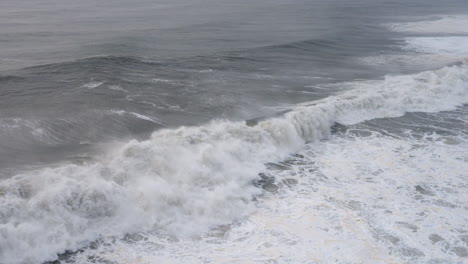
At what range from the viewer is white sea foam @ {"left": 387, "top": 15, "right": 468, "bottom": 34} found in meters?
39.3

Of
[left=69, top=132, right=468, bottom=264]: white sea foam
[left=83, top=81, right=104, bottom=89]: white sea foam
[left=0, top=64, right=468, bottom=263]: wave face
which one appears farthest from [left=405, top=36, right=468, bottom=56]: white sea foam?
[left=83, top=81, right=104, bottom=89]: white sea foam

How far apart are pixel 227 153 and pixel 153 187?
119 inches

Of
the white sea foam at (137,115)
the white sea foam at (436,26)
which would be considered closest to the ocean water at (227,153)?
the white sea foam at (137,115)

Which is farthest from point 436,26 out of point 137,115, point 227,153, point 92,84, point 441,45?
point 227,153

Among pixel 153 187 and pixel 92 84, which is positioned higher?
pixel 92 84

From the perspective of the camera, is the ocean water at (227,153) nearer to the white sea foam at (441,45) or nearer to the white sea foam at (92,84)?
the white sea foam at (92,84)

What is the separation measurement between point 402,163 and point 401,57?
643 inches

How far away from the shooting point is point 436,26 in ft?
139

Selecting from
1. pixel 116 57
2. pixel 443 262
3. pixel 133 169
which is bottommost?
pixel 443 262

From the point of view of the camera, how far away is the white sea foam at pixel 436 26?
39.3 m

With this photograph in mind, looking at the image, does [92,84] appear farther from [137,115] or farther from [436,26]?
[436,26]

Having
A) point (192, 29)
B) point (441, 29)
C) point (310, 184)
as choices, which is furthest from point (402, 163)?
point (441, 29)

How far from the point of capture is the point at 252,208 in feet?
35.5

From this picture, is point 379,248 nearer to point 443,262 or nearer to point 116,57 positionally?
point 443,262
